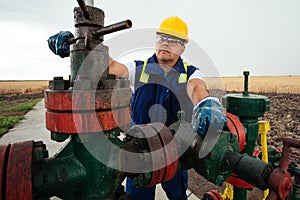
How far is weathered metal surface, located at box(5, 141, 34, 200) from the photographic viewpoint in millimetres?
672

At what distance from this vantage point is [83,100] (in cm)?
75

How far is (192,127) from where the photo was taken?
3.59ft

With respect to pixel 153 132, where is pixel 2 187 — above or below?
below

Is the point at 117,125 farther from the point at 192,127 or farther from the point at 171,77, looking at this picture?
the point at 171,77

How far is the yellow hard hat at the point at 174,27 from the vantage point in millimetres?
1782

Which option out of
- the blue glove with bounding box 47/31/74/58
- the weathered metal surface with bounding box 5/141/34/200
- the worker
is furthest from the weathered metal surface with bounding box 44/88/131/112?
the worker

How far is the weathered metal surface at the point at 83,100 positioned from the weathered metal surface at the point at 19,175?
7.0 inches

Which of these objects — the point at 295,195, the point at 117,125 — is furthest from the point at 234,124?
the point at 295,195

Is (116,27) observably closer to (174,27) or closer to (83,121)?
(83,121)

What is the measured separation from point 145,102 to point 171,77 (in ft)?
0.96

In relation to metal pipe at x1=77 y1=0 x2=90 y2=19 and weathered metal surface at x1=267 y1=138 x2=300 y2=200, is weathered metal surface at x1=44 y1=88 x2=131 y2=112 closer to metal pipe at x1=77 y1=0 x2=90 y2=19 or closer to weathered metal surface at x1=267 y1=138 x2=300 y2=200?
metal pipe at x1=77 y1=0 x2=90 y2=19

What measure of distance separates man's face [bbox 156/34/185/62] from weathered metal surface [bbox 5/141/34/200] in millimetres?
1310

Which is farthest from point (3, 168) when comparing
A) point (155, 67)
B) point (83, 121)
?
point (155, 67)

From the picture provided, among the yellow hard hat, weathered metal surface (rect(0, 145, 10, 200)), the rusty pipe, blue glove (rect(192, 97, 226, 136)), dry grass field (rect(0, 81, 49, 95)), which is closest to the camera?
weathered metal surface (rect(0, 145, 10, 200))
